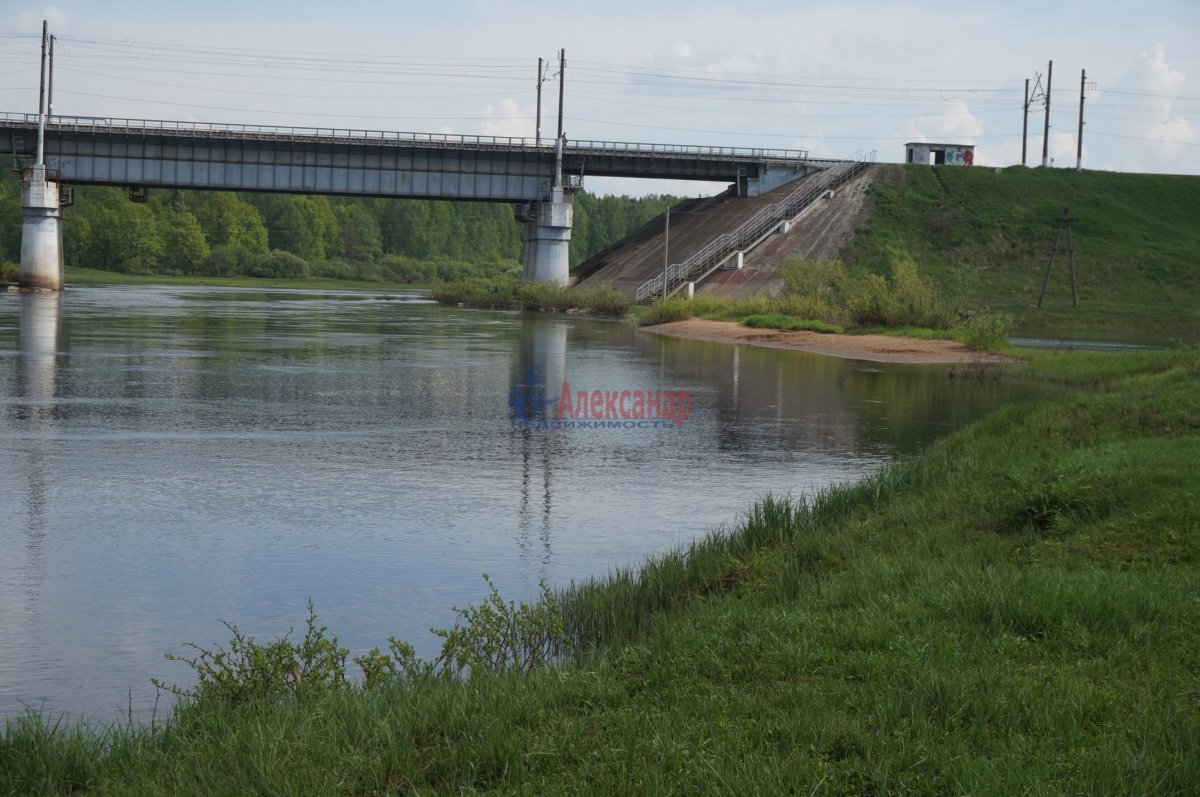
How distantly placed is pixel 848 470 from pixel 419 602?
8.79m

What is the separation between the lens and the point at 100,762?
6852 millimetres

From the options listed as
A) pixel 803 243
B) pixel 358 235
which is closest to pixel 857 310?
pixel 803 243

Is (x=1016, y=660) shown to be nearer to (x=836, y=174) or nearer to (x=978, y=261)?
(x=978, y=261)

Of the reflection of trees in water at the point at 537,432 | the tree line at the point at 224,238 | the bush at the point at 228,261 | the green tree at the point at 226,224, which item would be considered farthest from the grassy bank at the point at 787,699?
the green tree at the point at 226,224

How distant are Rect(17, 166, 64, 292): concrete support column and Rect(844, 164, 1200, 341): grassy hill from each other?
49.7 m

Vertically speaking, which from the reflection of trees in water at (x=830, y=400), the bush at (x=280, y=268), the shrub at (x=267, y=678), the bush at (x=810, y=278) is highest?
the bush at (x=280, y=268)

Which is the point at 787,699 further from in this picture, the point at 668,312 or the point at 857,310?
the point at 668,312

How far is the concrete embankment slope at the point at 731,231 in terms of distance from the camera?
79312 mm

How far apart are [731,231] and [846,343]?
4022 centimetres

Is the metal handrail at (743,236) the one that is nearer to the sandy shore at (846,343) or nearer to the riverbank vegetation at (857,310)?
the riverbank vegetation at (857,310)

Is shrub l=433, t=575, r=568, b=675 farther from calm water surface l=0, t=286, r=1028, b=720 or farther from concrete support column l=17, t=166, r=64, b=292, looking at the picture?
concrete support column l=17, t=166, r=64, b=292

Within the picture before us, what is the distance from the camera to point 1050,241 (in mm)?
89438

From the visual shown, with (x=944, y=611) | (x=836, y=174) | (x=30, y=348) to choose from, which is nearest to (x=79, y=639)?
(x=944, y=611)

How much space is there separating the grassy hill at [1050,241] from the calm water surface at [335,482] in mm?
41491
